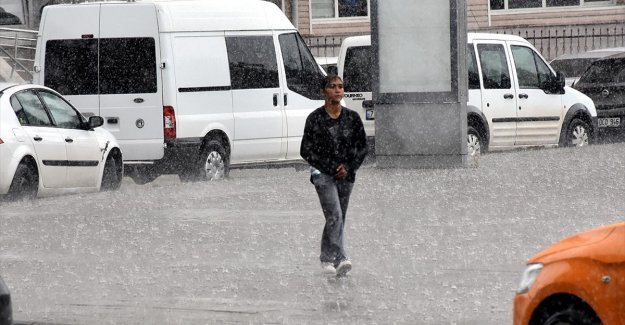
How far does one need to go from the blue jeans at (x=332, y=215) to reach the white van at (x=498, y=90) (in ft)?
36.0

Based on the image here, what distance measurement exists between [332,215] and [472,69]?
11506 mm

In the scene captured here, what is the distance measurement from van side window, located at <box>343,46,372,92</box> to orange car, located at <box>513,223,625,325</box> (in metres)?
15.2

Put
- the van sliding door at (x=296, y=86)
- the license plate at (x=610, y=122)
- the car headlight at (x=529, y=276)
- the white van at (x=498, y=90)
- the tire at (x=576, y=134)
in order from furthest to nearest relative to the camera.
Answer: the license plate at (x=610, y=122), the tire at (x=576, y=134), the white van at (x=498, y=90), the van sliding door at (x=296, y=86), the car headlight at (x=529, y=276)

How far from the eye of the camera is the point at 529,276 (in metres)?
6.71

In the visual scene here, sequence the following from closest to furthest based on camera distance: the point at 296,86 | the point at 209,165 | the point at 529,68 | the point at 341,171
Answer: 1. the point at 341,171
2. the point at 209,165
3. the point at 296,86
4. the point at 529,68

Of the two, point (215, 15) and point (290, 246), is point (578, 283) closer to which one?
point (290, 246)

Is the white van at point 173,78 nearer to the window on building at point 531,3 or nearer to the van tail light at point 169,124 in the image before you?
the van tail light at point 169,124

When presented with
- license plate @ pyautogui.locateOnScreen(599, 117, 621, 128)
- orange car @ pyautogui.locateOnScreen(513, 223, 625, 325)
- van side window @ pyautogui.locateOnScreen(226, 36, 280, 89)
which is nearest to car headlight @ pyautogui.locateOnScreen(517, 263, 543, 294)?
orange car @ pyautogui.locateOnScreen(513, 223, 625, 325)

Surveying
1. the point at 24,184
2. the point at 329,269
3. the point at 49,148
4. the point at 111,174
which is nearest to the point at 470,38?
the point at 111,174

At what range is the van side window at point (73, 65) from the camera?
19234 millimetres

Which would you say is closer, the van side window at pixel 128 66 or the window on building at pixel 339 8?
the van side window at pixel 128 66

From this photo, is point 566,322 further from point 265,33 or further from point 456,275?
point 265,33

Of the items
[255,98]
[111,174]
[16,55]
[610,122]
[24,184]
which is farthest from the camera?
[16,55]

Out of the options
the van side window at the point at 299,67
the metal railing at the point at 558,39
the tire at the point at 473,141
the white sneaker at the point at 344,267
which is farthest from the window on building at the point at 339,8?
the white sneaker at the point at 344,267
